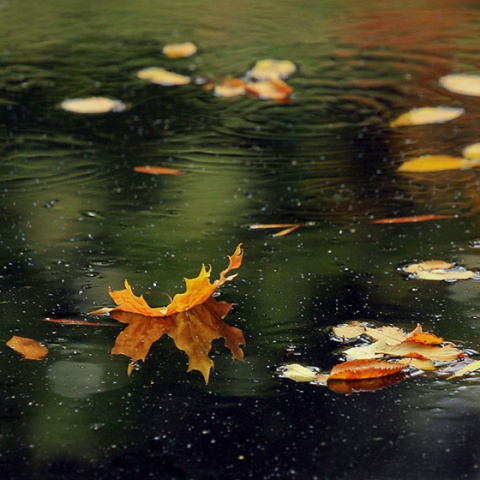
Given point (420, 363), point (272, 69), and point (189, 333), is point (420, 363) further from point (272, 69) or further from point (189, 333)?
point (272, 69)

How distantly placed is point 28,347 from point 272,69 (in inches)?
117

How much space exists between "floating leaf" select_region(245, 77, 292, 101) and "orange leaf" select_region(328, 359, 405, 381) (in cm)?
271

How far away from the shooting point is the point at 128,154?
4379mm

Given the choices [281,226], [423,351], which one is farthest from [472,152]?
[423,351]

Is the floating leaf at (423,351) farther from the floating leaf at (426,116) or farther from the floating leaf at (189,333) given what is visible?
the floating leaf at (426,116)

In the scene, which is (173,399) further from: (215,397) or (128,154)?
(128,154)

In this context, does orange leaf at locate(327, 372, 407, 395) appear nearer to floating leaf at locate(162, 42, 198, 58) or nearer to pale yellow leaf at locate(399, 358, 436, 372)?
pale yellow leaf at locate(399, 358, 436, 372)

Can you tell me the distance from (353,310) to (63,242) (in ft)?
3.57

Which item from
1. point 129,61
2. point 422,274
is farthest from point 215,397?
point 129,61

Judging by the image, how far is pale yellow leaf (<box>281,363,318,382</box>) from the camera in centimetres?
251

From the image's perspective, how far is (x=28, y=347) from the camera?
2.69 metres

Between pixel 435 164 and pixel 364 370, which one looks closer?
pixel 364 370

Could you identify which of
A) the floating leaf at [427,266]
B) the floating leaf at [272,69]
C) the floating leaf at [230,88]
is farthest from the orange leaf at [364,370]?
the floating leaf at [272,69]

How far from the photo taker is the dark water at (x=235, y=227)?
2.25 m
